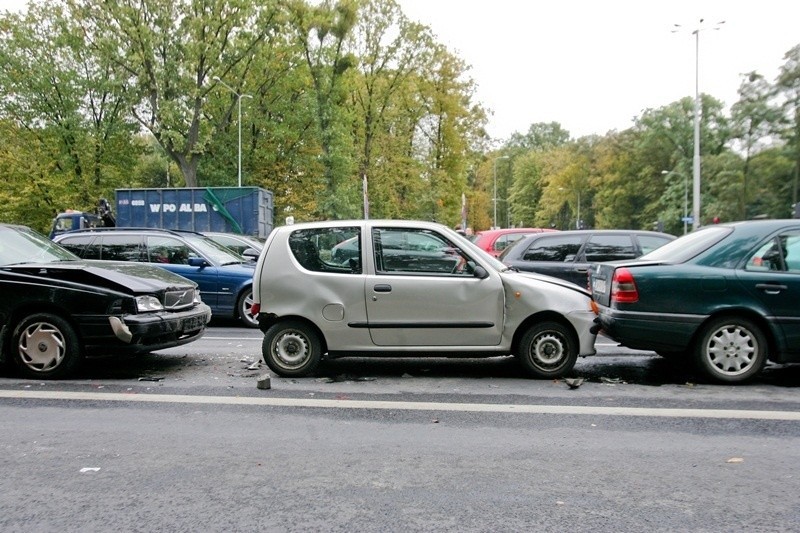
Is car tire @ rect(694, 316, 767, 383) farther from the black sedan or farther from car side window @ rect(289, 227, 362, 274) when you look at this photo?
the black sedan

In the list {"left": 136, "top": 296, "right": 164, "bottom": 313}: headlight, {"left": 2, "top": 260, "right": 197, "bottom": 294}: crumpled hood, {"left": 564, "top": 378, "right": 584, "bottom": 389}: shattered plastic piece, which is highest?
{"left": 2, "top": 260, "right": 197, "bottom": 294}: crumpled hood

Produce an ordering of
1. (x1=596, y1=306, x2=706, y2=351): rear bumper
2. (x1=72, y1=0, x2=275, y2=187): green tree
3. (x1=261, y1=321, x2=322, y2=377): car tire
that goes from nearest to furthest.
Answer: (x1=596, y1=306, x2=706, y2=351): rear bumper
(x1=261, y1=321, x2=322, y2=377): car tire
(x1=72, y1=0, x2=275, y2=187): green tree

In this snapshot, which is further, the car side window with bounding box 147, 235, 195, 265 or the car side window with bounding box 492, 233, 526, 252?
the car side window with bounding box 492, 233, 526, 252

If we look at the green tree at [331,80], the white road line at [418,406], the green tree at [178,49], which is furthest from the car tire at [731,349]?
the green tree at [331,80]

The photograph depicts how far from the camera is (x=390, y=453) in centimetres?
425

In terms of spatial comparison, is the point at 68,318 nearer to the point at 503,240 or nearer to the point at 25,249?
the point at 25,249

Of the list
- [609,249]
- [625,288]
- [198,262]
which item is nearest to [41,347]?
[198,262]

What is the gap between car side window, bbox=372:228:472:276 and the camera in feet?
21.1

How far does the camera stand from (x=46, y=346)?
633cm

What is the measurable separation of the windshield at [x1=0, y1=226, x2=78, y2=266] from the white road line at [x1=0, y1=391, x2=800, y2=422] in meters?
1.74

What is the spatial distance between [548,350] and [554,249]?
4.48 metres

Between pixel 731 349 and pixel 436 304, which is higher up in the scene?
pixel 436 304

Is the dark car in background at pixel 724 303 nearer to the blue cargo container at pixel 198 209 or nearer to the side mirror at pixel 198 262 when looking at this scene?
the side mirror at pixel 198 262

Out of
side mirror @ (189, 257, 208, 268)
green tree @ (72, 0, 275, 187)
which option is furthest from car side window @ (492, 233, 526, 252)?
green tree @ (72, 0, 275, 187)
